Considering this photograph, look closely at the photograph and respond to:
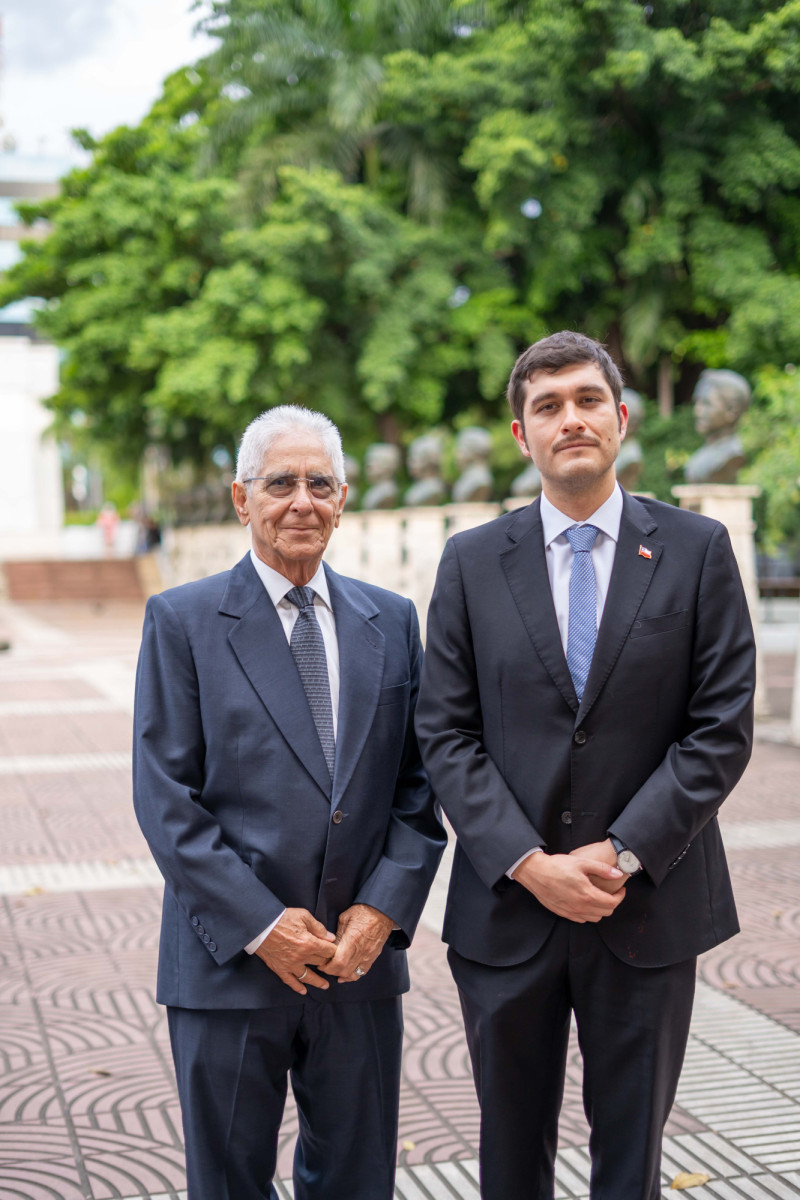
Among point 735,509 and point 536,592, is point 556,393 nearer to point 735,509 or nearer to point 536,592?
point 536,592

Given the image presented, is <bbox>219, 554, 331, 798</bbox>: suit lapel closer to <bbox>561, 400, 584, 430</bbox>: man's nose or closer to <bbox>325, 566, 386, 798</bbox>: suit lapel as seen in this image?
<bbox>325, 566, 386, 798</bbox>: suit lapel

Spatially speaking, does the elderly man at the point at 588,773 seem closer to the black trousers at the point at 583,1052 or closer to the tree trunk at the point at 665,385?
the black trousers at the point at 583,1052

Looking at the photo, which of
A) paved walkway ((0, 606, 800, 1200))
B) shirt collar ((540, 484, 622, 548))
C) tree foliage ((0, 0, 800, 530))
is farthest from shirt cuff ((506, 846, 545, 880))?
tree foliage ((0, 0, 800, 530))

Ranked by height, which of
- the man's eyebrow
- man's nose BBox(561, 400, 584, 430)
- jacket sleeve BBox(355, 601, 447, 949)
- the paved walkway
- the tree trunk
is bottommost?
the paved walkway

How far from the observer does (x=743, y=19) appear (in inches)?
655

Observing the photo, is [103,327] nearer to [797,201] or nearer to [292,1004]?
[797,201]

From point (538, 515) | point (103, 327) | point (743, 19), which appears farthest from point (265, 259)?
point (538, 515)

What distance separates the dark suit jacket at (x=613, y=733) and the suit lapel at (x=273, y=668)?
0.25 m

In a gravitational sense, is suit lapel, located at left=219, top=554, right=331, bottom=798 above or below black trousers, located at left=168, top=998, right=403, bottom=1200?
above

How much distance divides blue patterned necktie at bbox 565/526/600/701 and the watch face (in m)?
0.31

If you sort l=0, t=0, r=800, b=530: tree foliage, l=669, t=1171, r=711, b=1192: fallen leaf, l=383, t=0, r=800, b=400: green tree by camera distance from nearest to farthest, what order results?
l=669, t=1171, r=711, b=1192: fallen leaf
l=383, t=0, r=800, b=400: green tree
l=0, t=0, r=800, b=530: tree foliage

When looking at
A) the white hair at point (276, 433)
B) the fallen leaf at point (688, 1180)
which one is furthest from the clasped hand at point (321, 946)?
the fallen leaf at point (688, 1180)

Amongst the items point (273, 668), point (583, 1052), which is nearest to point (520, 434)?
point (273, 668)

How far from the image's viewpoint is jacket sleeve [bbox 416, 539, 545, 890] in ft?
7.48
